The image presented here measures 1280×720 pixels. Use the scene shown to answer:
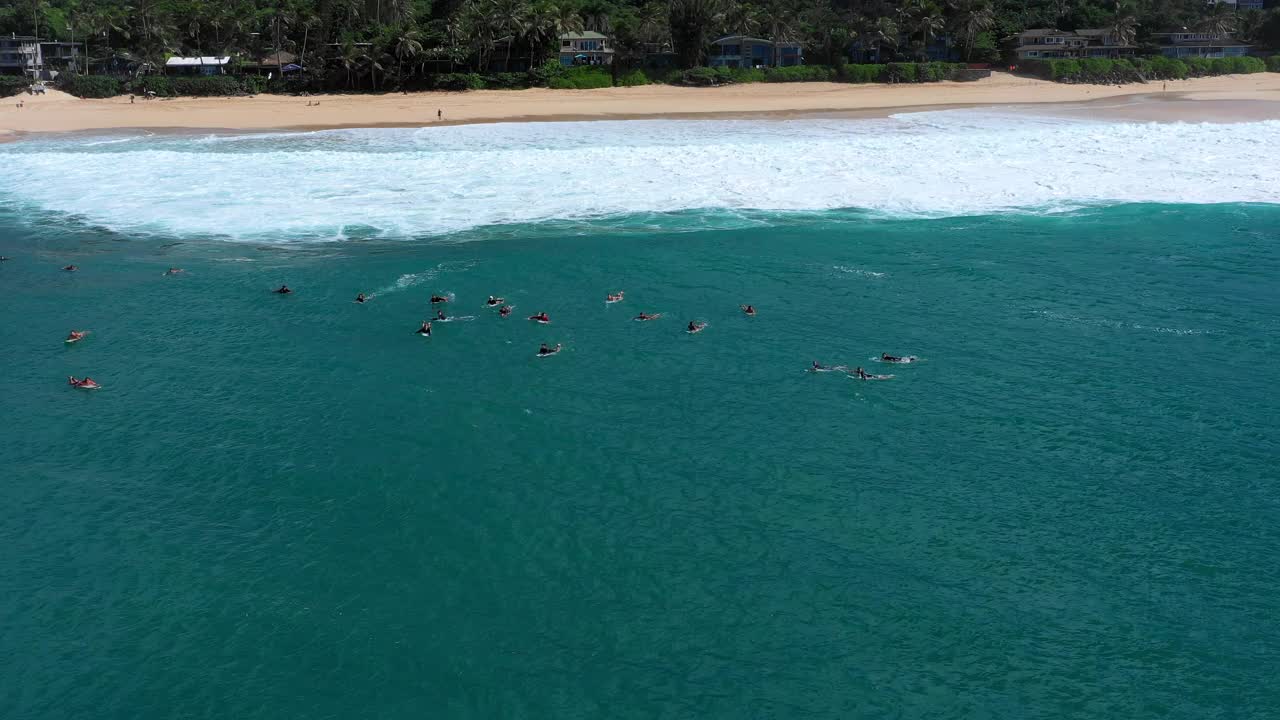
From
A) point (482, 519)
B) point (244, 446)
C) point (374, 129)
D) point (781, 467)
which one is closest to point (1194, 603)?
point (781, 467)

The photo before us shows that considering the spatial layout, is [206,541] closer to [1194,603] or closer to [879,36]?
[1194,603]

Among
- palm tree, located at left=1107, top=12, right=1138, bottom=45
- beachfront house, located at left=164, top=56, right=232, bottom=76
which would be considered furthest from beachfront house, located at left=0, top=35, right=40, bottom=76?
palm tree, located at left=1107, top=12, right=1138, bottom=45

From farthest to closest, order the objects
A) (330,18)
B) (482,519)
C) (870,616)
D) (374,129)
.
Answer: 1. (330,18)
2. (374,129)
3. (482,519)
4. (870,616)

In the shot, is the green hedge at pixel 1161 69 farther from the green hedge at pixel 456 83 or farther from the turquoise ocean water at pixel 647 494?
the turquoise ocean water at pixel 647 494

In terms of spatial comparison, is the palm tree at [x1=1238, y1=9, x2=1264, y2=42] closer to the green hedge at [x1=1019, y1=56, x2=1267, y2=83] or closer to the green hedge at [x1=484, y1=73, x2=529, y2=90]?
the green hedge at [x1=1019, y1=56, x2=1267, y2=83]

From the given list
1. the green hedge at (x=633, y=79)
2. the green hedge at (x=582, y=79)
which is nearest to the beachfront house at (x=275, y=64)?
the green hedge at (x=582, y=79)
